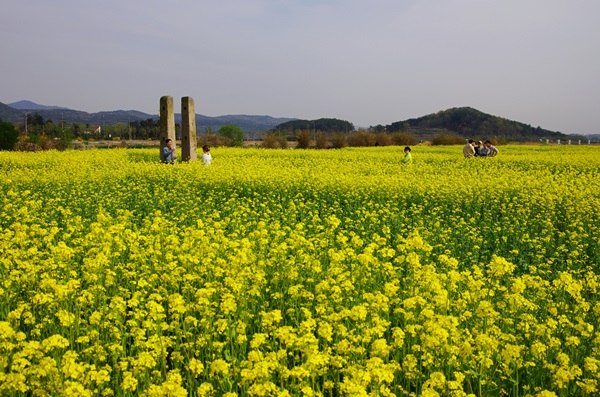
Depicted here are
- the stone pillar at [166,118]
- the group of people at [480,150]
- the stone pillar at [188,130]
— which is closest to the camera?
the stone pillar at [166,118]

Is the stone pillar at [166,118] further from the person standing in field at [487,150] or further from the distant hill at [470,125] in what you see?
the distant hill at [470,125]

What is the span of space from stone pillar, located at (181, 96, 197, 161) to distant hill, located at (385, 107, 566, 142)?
67583 millimetres

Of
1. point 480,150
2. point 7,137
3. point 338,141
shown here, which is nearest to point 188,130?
point 480,150

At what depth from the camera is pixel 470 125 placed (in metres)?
108

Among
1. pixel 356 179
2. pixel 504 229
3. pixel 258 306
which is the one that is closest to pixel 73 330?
pixel 258 306

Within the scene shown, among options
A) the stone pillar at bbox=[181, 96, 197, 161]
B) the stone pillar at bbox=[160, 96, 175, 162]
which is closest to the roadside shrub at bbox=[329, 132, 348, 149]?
the stone pillar at bbox=[181, 96, 197, 161]

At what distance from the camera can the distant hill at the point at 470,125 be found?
9412cm

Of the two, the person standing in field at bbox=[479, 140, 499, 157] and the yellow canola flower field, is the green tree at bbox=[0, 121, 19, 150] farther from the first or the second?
the person standing in field at bbox=[479, 140, 499, 157]

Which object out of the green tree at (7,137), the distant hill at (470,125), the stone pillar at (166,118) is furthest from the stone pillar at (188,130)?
the distant hill at (470,125)

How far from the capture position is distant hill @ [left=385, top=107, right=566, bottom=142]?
9412cm

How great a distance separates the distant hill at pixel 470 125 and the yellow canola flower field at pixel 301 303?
78.5 m

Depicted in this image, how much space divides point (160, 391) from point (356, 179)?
42.0 feet

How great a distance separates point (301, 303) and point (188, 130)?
18660 millimetres

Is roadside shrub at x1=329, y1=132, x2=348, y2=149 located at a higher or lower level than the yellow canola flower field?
higher
